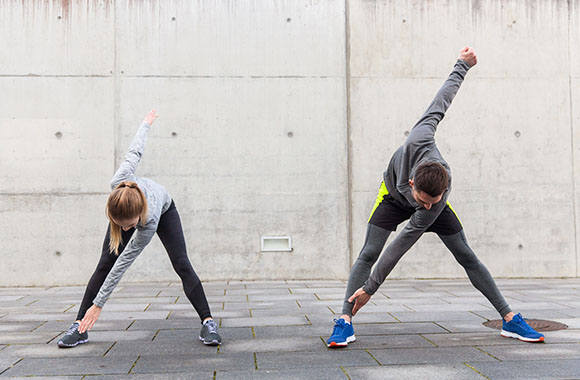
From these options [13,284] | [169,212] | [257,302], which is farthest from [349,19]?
[13,284]

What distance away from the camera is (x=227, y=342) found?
3.67m

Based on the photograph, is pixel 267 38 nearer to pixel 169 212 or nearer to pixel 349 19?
pixel 349 19

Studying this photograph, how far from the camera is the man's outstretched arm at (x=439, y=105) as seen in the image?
3213mm

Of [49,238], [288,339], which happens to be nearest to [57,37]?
[49,238]

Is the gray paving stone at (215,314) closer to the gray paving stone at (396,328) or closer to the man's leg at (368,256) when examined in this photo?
the gray paving stone at (396,328)

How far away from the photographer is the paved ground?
294 centimetres

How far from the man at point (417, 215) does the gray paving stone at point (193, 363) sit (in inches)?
25.1

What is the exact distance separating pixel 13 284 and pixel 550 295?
692 centimetres

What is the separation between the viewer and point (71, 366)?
10.1 feet

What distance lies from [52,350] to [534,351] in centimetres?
319

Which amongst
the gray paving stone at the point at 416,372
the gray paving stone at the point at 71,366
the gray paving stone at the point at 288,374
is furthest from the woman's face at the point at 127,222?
the gray paving stone at the point at 416,372

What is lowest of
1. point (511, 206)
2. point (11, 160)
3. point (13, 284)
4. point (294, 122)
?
point (13, 284)

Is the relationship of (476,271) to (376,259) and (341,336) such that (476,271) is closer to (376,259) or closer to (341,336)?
(376,259)

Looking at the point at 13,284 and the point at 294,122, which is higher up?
the point at 294,122
